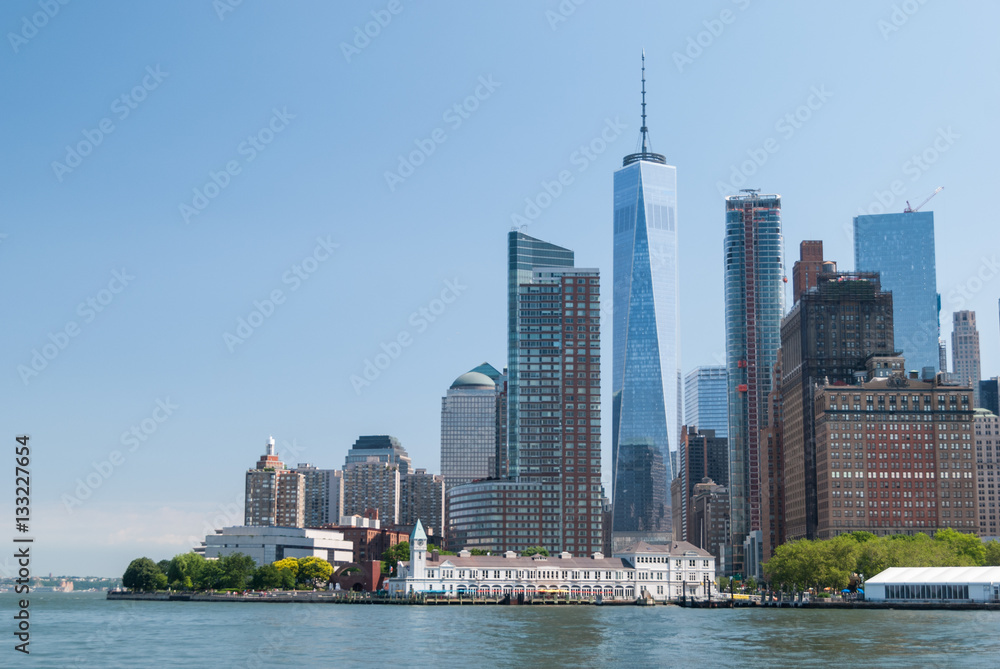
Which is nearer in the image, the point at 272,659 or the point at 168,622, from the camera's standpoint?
the point at 272,659

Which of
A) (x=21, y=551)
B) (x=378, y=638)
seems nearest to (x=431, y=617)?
(x=378, y=638)

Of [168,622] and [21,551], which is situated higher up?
[21,551]

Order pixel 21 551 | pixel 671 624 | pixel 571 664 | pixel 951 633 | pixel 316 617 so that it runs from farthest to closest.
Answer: pixel 316 617, pixel 671 624, pixel 951 633, pixel 571 664, pixel 21 551

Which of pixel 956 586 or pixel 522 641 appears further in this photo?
pixel 956 586

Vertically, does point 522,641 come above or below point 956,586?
below

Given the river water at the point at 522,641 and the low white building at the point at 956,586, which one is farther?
the low white building at the point at 956,586

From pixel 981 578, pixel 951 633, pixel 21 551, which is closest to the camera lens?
pixel 21 551

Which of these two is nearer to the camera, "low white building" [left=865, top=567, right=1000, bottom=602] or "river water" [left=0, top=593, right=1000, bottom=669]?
"river water" [left=0, top=593, right=1000, bottom=669]

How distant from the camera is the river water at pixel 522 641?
10319 centimetres

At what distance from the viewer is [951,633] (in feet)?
424

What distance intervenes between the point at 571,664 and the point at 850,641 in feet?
115

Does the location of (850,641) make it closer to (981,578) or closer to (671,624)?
(671,624)

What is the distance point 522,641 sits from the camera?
12544cm

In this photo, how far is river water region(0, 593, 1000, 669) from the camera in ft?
339
